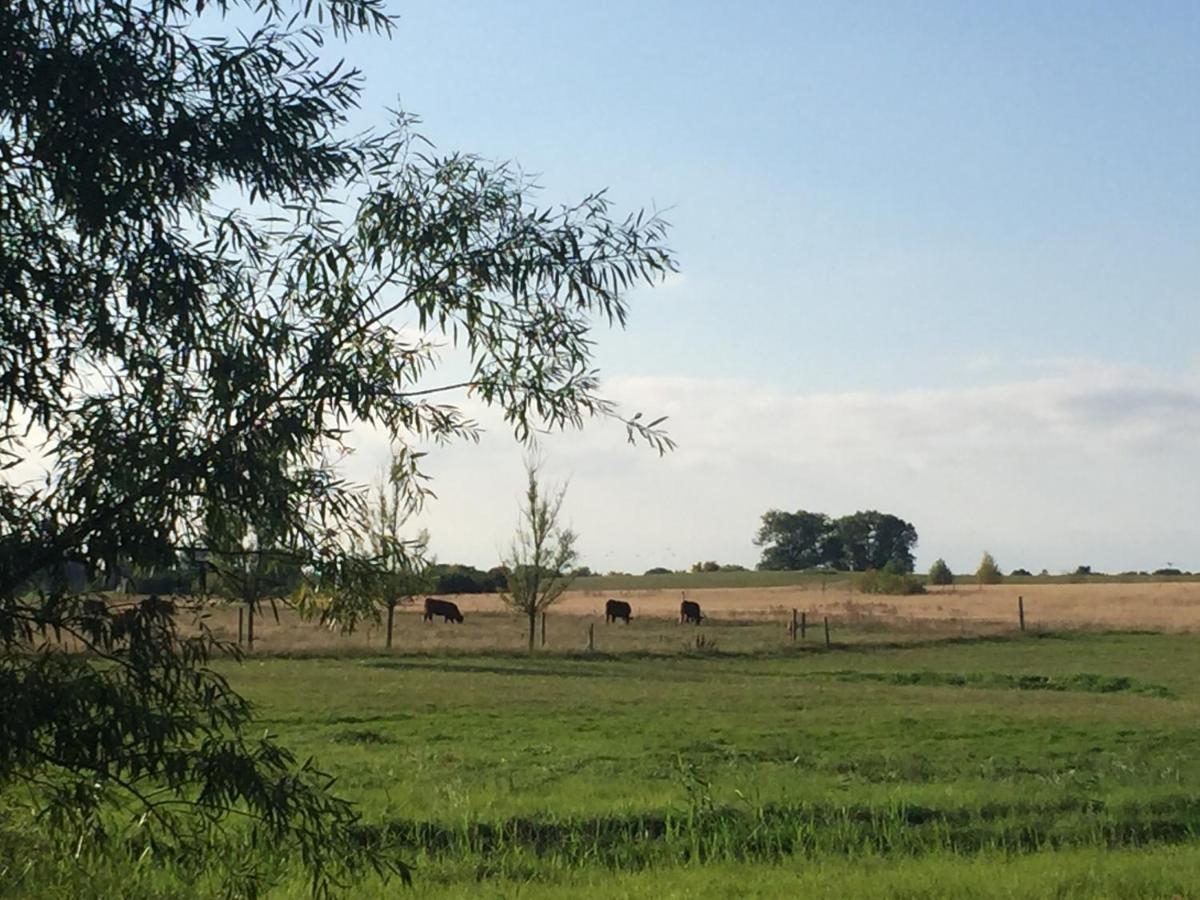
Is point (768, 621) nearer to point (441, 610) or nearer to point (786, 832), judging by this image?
point (441, 610)

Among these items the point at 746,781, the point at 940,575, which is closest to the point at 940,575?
the point at 940,575

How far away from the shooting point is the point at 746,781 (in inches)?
573

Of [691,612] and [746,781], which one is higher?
[691,612]

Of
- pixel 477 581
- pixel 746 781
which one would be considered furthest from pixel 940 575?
pixel 746 781

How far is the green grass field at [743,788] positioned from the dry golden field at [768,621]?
21.1 ft

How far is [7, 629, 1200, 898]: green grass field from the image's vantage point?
10000 millimetres

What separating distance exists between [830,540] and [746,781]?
136m

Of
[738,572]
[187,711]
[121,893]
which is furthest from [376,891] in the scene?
[738,572]

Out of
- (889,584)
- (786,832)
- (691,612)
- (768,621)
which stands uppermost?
(889,584)

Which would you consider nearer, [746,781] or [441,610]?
[746,781]

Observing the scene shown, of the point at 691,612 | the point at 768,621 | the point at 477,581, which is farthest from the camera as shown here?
the point at 477,581

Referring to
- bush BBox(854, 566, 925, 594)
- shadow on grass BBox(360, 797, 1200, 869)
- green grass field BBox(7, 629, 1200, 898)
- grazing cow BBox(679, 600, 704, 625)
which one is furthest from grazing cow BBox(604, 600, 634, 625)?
shadow on grass BBox(360, 797, 1200, 869)

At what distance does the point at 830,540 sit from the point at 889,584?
209ft

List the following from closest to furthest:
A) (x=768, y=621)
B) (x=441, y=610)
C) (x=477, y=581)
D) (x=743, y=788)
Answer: (x=743, y=788)
(x=441, y=610)
(x=768, y=621)
(x=477, y=581)
